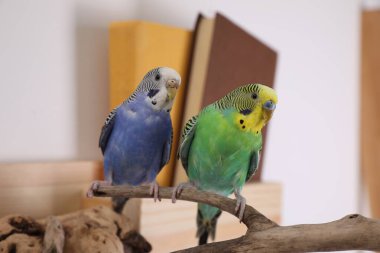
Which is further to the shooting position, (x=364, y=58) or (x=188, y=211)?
(x=364, y=58)

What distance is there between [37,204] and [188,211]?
0.21 meters

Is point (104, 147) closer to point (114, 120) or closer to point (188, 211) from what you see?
point (114, 120)

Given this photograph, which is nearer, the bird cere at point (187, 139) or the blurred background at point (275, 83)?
the bird cere at point (187, 139)

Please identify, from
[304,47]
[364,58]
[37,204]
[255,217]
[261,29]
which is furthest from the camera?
[364,58]

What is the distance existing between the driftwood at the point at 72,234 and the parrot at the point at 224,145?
0.16 m

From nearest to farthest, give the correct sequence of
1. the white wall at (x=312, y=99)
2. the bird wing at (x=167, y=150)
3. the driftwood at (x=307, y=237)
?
the driftwood at (x=307, y=237) → the bird wing at (x=167, y=150) → the white wall at (x=312, y=99)

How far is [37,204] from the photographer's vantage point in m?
0.66

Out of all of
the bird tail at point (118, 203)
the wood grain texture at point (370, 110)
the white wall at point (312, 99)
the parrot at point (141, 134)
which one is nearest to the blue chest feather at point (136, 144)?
the parrot at point (141, 134)

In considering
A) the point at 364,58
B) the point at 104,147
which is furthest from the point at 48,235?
the point at 364,58

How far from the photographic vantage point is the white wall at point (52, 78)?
0.62m

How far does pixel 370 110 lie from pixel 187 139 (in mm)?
1110

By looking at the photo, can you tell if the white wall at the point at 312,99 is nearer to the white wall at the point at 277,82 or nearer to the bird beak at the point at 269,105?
the white wall at the point at 277,82

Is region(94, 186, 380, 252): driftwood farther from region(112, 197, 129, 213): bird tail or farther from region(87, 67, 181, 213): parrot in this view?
region(112, 197, 129, 213): bird tail

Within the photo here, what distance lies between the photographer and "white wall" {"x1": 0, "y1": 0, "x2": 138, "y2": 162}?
2.04 feet
